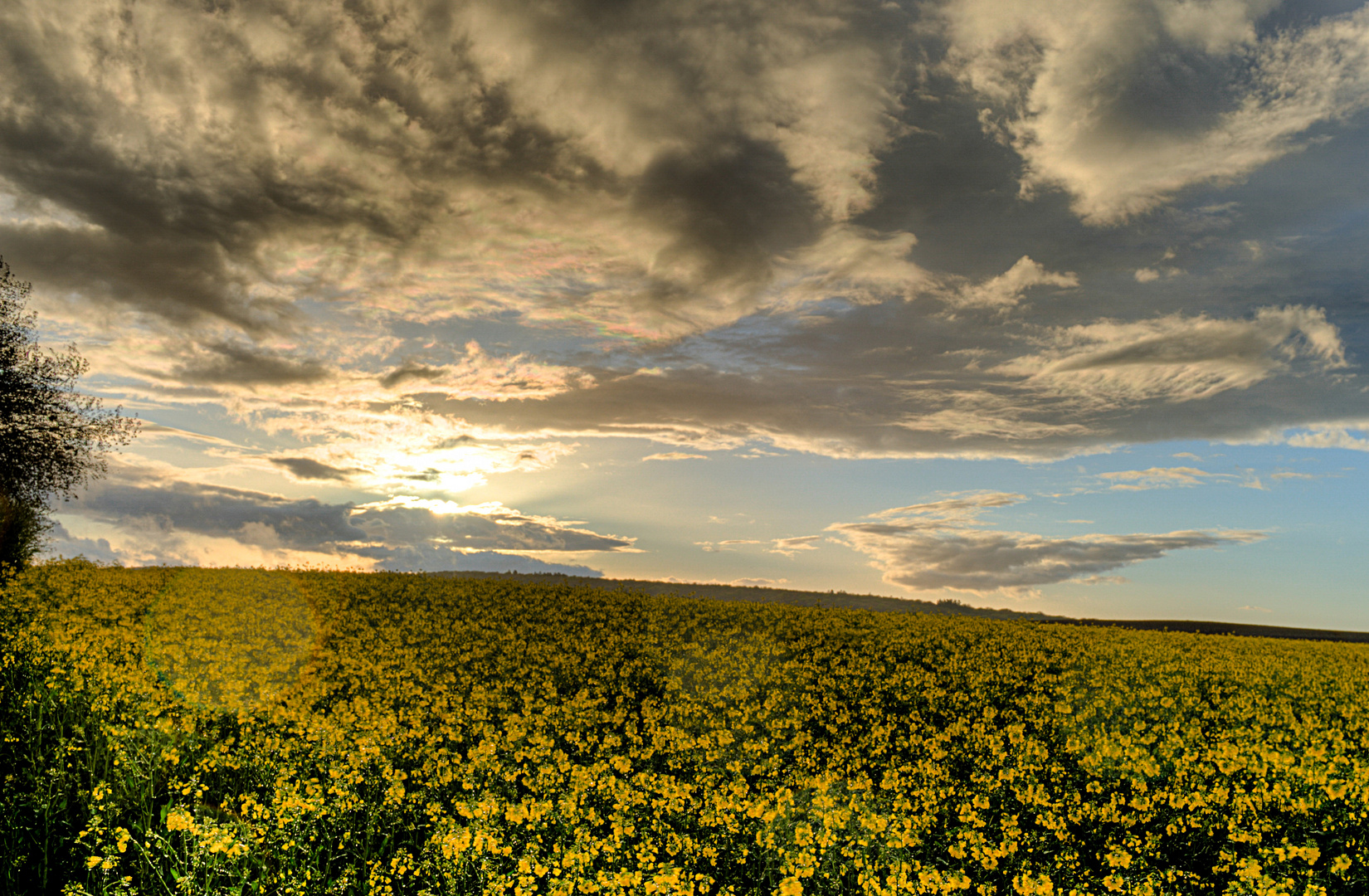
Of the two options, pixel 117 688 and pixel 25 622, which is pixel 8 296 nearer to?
pixel 25 622

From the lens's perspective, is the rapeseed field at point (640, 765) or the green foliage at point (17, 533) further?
the green foliage at point (17, 533)

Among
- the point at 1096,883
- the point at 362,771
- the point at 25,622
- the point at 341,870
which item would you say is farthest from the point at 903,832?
the point at 25,622

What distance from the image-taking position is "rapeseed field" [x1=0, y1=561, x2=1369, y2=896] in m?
8.84

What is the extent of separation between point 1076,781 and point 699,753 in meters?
6.52

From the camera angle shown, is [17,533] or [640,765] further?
[17,533]

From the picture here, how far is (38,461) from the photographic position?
42.5 meters

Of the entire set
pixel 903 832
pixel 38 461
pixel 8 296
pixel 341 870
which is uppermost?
pixel 8 296

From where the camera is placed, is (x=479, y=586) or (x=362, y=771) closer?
(x=362, y=771)

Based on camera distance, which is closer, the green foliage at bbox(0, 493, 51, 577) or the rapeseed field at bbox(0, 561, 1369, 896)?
the rapeseed field at bbox(0, 561, 1369, 896)

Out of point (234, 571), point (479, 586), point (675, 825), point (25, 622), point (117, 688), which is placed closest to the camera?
point (675, 825)

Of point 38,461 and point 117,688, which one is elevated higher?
point 38,461

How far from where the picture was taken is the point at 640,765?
43.1ft

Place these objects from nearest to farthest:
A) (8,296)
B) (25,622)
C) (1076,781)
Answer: (1076,781)
(25,622)
(8,296)

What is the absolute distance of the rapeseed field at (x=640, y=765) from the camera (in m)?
8.84
